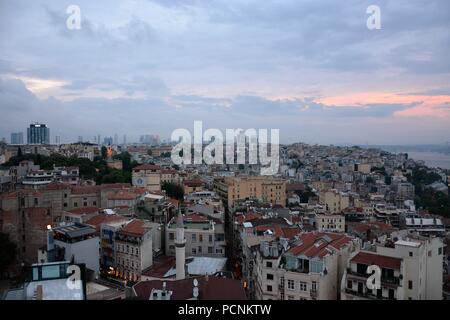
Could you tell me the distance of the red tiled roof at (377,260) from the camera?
4.96 meters

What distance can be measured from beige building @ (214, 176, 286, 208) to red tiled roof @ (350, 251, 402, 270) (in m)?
9.74

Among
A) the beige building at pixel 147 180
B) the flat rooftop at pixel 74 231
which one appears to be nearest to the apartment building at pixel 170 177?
the beige building at pixel 147 180

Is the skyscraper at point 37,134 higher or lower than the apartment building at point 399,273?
higher

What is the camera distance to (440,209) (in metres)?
17.1

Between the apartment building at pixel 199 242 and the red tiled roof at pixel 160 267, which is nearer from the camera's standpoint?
Result: the red tiled roof at pixel 160 267

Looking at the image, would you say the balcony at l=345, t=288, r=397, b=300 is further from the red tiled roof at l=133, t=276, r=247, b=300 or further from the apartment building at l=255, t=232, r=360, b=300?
the red tiled roof at l=133, t=276, r=247, b=300

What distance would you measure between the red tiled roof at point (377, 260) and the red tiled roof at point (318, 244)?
1.35 feet

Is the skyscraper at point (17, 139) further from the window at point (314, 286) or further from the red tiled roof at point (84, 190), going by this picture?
the window at point (314, 286)

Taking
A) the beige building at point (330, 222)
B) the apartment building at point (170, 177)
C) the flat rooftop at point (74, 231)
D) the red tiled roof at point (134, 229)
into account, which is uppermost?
the apartment building at point (170, 177)

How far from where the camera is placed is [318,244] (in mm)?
5824

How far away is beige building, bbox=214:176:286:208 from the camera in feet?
51.3

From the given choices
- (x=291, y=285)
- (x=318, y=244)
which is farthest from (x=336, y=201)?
(x=291, y=285)
